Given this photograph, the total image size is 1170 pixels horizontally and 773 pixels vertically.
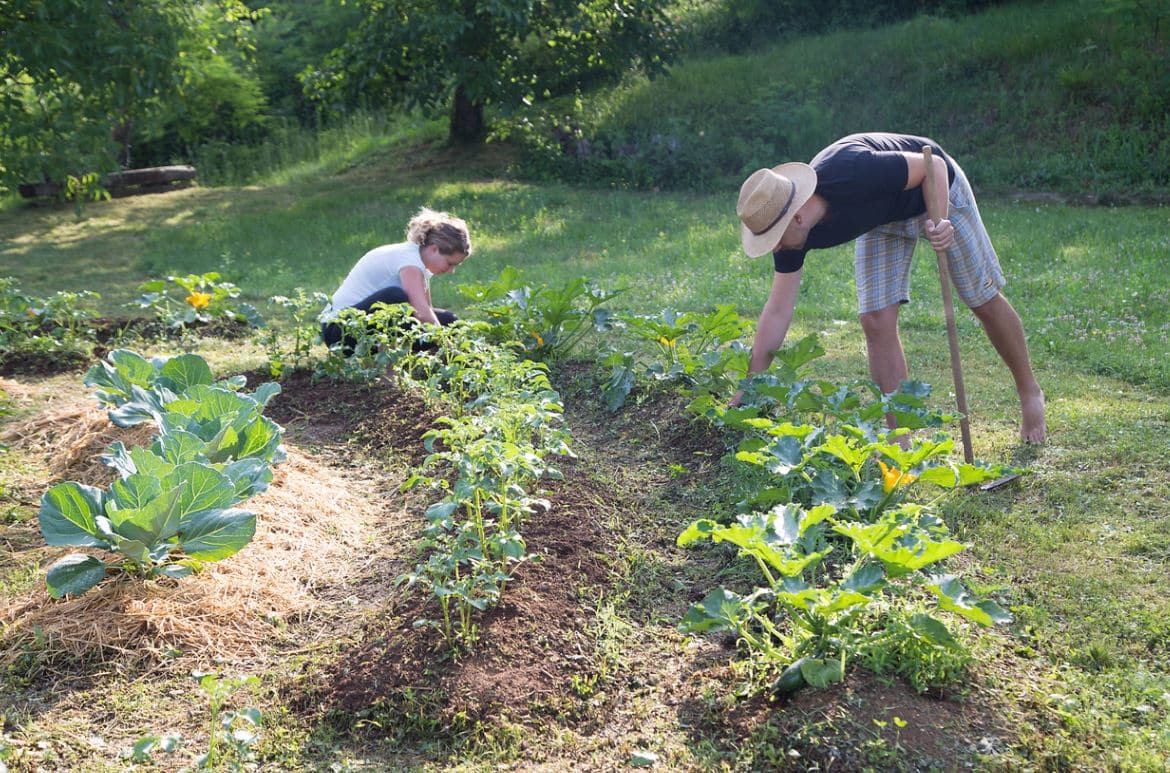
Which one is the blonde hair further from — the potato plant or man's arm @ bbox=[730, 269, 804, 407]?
man's arm @ bbox=[730, 269, 804, 407]

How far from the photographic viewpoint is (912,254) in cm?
435

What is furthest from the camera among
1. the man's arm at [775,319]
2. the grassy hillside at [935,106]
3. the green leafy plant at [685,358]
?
the grassy hillside at [935,106]

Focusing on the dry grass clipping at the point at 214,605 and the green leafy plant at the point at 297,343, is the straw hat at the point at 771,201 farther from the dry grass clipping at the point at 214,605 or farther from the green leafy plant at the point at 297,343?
the green leafy plant at the point at 297,343

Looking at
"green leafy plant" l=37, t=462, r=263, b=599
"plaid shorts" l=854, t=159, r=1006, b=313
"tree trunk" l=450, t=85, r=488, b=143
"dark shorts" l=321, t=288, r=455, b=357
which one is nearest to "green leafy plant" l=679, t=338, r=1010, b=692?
"plaid shorts" l=854, t=159, r=1006, b=313

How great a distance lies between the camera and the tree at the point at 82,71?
943cm

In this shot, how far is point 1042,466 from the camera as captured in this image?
172 inches

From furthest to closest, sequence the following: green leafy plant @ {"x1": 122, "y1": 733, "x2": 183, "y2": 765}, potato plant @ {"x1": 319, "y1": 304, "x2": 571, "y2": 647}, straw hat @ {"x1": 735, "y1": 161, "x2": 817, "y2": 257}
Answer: straw hat @ {"x1": 735, "y1": 161, "x2": 817, "y2": 257} < potato plant @ {"x1": 319, "y1": 304, "x2": 571, "y2": 647} < green leafy plant @ {"x1": 122, "y1": 733, "x2": 183, "y2": 765}

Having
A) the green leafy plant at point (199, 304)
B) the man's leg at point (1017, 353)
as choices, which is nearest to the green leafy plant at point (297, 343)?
the green leafy plant at point (199, 304)

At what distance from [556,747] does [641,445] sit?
7.17ft

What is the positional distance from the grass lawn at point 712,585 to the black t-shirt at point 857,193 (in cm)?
104

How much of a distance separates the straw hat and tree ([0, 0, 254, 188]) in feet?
Answer: 25.6

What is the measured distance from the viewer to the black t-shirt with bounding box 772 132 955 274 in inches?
158

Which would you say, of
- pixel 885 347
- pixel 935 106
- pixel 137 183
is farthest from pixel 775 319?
pixel 137 183

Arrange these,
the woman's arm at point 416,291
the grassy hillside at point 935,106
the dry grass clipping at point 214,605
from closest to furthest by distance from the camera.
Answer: the dry grass clipping at point 214,605
the woman's arm at point 416,291
the grassy hillside at point 935,106
